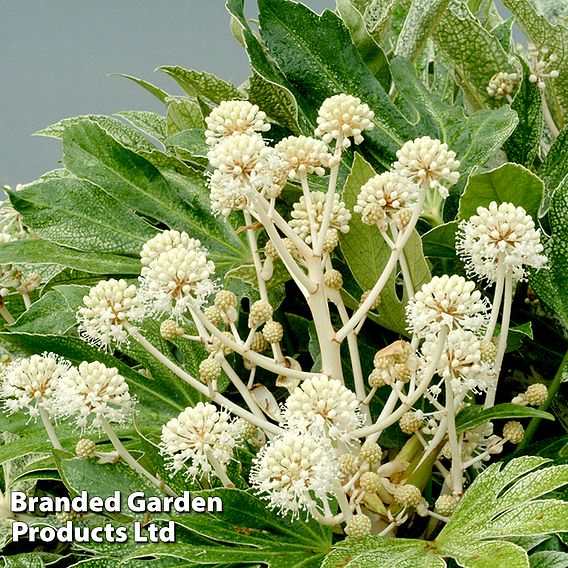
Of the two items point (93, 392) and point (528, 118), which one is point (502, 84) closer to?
point (528, 118)

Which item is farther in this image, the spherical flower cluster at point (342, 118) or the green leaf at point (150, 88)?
the green leaf at point (150, 88)

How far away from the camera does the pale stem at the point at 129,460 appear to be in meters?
0.52

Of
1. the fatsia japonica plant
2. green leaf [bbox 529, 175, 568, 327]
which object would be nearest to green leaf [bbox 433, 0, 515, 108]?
the fatsia japonica plant

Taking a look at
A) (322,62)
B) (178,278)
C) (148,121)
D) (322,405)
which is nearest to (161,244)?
(178,278)

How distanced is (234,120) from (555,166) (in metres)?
0.30

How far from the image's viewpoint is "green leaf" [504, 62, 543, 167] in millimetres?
714

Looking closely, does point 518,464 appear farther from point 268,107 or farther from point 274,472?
point 268,107

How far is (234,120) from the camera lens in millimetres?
540

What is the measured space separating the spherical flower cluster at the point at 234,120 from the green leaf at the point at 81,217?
0.64 ft

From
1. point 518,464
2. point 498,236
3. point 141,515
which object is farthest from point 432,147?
point 141,515

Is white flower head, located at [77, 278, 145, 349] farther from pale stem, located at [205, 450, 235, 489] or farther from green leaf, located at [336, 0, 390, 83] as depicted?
green leaf, located at [336, 0, 390, 83]

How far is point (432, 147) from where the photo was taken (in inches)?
20.0

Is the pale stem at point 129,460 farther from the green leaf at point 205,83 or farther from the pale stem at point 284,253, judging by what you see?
the green leaf at point 205,83

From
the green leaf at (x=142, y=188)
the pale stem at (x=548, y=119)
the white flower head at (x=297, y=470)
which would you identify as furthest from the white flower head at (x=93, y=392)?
the pale stem at (x=548, y=119)
